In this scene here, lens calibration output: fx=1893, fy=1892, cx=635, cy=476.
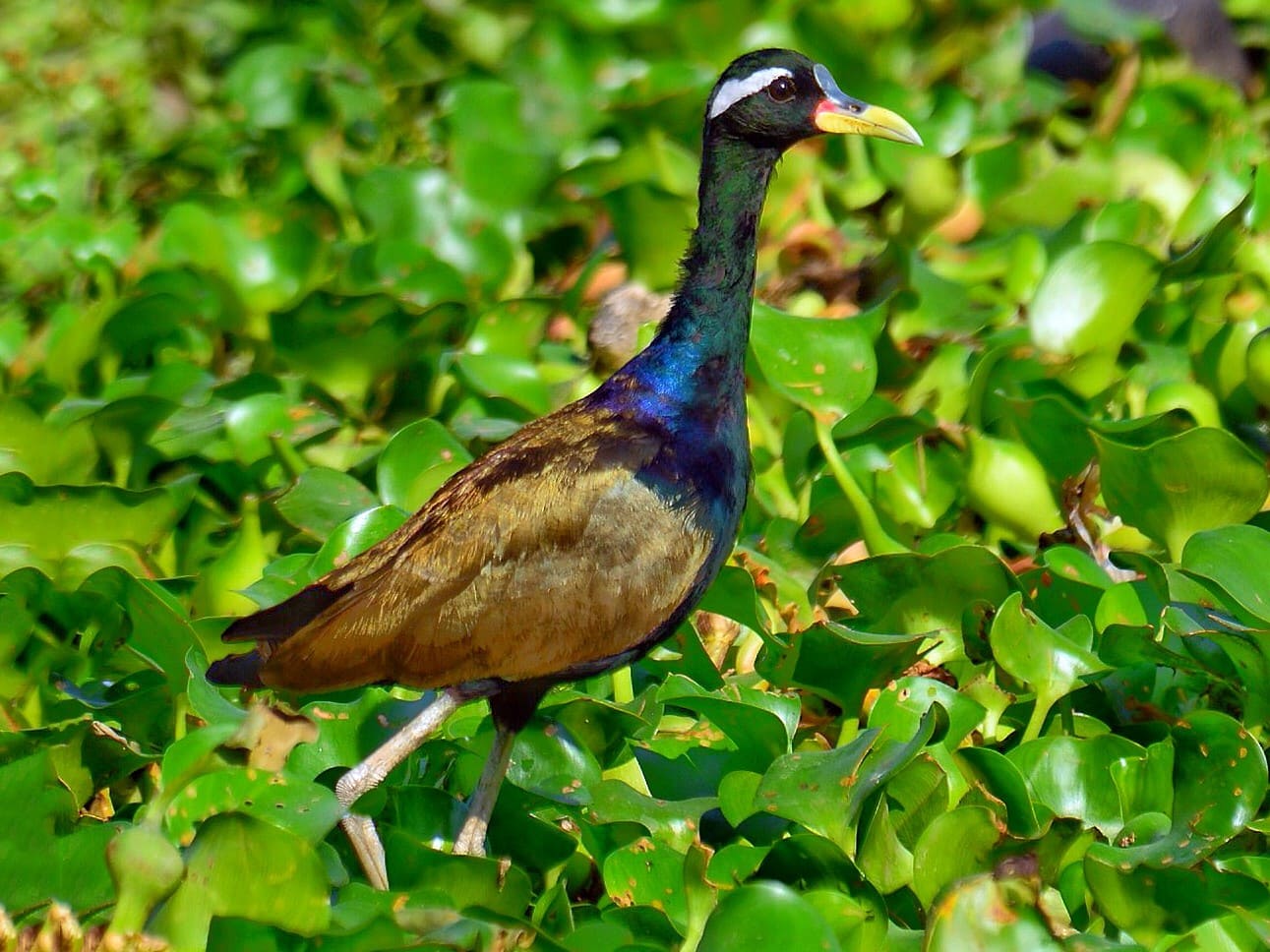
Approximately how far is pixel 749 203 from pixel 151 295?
184 cm

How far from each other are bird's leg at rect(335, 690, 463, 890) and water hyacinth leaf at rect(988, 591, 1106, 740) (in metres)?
0.93

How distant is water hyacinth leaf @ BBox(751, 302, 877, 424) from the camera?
3.87 metres

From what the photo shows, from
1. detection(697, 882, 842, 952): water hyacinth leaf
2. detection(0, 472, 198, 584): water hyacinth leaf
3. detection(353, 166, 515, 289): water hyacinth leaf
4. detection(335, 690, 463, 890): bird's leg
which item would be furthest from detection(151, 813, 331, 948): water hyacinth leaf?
detection(353, 166, 515, 289): water hyacinth leaf

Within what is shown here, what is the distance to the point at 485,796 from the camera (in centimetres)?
313

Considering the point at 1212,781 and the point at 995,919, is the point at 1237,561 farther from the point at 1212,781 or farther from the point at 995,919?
the point at 995,919

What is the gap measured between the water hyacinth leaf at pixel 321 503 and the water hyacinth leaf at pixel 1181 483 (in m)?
1.53

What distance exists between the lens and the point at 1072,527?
4008 mm

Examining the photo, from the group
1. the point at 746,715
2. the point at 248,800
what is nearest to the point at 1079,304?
the point at 746,715

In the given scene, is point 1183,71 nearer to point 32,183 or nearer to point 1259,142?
point 1259,142

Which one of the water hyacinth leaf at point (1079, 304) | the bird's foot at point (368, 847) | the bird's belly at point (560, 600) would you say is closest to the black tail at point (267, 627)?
the bird's belly at point (560, 600)

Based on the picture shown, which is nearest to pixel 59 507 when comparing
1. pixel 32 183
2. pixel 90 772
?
pixel 90 772

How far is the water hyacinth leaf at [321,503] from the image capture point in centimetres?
398

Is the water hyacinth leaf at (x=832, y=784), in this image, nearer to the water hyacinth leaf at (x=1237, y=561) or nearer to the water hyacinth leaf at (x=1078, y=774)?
the water hyacinth leaf at (x=1078, y=774)

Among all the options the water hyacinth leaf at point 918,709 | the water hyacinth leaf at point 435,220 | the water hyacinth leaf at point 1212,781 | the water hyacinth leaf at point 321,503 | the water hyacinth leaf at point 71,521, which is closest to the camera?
the water hyacinth leaf at point 1212,781
